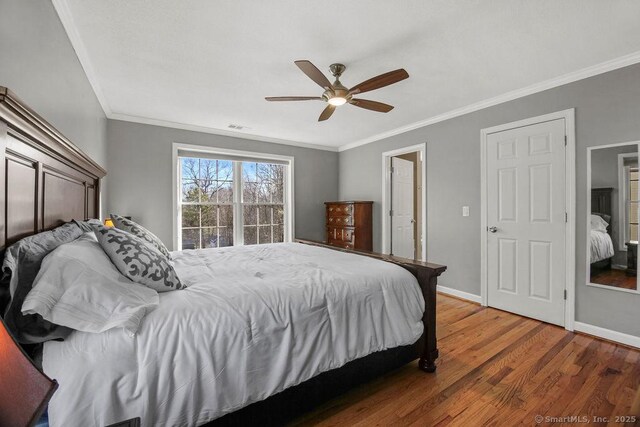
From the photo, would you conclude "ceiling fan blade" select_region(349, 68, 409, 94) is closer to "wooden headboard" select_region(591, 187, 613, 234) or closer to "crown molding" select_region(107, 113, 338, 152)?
"wooden headboard" select_region(591, 187, 613, 234)

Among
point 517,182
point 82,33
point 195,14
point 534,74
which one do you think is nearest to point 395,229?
point 517,182

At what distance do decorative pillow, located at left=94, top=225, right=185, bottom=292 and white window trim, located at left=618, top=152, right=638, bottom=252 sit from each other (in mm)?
3429

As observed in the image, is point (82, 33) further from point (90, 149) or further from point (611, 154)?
point (611, 154)

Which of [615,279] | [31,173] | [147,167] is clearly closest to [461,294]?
[615,279]

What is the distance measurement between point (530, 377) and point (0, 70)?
328 centimetres

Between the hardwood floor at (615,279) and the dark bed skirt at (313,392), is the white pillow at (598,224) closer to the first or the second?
the hardwood floor at (615,279)

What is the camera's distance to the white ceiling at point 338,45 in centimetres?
176

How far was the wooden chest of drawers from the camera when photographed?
15.2ft

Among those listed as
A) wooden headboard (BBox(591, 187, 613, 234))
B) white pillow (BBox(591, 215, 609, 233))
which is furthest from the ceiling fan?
white pillow (BBox(591, 215, 609, 233))

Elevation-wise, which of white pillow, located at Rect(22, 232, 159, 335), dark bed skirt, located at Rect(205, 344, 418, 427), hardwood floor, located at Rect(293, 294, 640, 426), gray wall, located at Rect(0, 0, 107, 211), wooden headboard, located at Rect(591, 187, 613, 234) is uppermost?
gray wall, located at Rect(0, 0, 107, 211)

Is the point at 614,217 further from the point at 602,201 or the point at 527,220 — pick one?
the point at 527,220

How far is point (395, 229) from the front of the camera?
15.6 feet

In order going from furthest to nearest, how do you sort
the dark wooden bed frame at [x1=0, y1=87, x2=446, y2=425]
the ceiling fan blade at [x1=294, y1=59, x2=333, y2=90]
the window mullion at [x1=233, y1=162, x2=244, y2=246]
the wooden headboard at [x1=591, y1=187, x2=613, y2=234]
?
the window mullion at [x1=233, y1=162, x2=244, y2=246]
the wooden headboard at [x1=591, y1=187, x2=613, y2=234]
the ceiling fan blade at [x1=294, y1=59, x2=333, y2=90]
the dark wooden bed frame at [x1=0, y1=87, x2=446, y2=425]

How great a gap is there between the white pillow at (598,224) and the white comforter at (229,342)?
1944 mm
